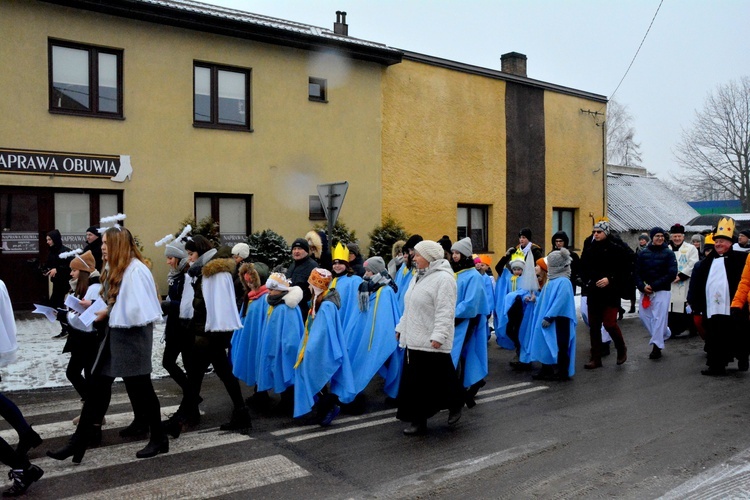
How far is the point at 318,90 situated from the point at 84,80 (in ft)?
19.6

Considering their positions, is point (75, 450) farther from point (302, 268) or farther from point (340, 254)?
point (340, 254)

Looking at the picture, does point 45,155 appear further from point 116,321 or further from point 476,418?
point 476,418

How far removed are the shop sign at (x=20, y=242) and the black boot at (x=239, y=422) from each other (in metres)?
9.68

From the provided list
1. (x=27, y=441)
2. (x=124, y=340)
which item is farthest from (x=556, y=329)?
(x=27, y=441)

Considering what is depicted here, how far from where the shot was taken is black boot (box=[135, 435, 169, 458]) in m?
5.69

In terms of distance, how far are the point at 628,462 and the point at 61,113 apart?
13.1m

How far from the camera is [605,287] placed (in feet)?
32.2

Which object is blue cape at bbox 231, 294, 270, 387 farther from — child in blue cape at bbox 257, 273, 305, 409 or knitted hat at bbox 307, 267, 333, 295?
knitted hat at bbox 307, 267, 333, 295

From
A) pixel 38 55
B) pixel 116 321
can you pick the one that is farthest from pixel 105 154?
pixel 116 321

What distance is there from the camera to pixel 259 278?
768 centimetres

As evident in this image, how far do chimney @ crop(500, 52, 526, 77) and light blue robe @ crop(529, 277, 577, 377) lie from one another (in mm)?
18034

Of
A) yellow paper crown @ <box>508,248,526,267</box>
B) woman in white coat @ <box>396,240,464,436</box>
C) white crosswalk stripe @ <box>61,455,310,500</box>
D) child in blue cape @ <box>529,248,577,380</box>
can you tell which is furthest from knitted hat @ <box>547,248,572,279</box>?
white crosswalk stripe @ <box>61,455,310,500</box>

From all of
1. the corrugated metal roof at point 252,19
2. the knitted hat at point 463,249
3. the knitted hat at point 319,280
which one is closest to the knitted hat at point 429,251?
the knitted hat at point 319,280

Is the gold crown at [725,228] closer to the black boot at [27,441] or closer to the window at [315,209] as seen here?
the black boot at [27,441]
